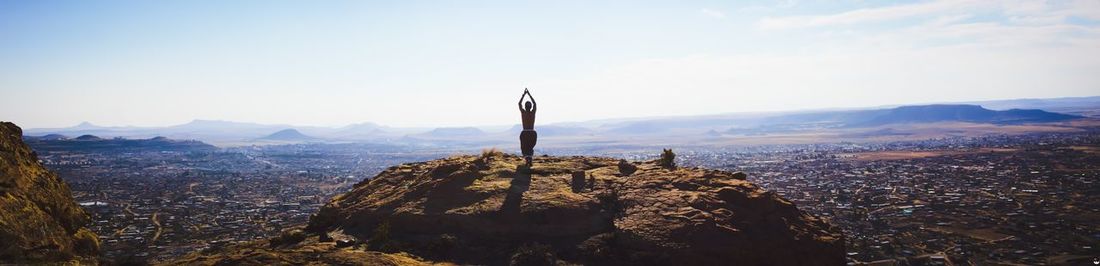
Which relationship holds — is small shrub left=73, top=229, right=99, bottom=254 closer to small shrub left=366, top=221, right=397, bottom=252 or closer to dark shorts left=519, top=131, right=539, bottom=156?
small shrub left=366, top=221, right=397, bottom=252

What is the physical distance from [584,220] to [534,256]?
1928 millimetres

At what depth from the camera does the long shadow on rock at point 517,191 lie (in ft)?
47.7

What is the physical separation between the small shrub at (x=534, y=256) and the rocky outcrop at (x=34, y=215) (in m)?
8.17

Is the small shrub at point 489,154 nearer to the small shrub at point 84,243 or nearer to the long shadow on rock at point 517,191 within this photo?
the long shadow on rock at point 517,191

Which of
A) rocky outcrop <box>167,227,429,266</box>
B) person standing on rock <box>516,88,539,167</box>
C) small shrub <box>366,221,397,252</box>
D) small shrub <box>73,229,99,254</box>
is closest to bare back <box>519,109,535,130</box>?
person standing on rock <box>516,88,539,167</box>

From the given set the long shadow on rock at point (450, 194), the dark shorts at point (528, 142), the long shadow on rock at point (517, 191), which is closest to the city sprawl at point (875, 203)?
the long shadow on rock at point (450, 194)

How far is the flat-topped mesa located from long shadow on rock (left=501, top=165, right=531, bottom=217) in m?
0.03

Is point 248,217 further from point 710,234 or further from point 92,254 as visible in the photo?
point 710,234

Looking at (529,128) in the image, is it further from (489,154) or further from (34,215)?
(34,215)

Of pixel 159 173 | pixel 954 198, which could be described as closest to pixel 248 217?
pixel 954 198

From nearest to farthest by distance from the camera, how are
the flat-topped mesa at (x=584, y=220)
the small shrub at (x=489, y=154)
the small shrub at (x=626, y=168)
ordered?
the flat-topped mesa at (x=584, y=220) < the small shrub at (x=626, y=168) < the small shrub at (x=489, y=154)

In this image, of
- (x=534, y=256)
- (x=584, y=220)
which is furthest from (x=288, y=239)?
(x=584, y=220)

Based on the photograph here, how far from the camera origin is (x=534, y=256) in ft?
42.1

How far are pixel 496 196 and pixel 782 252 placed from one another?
705 cm
